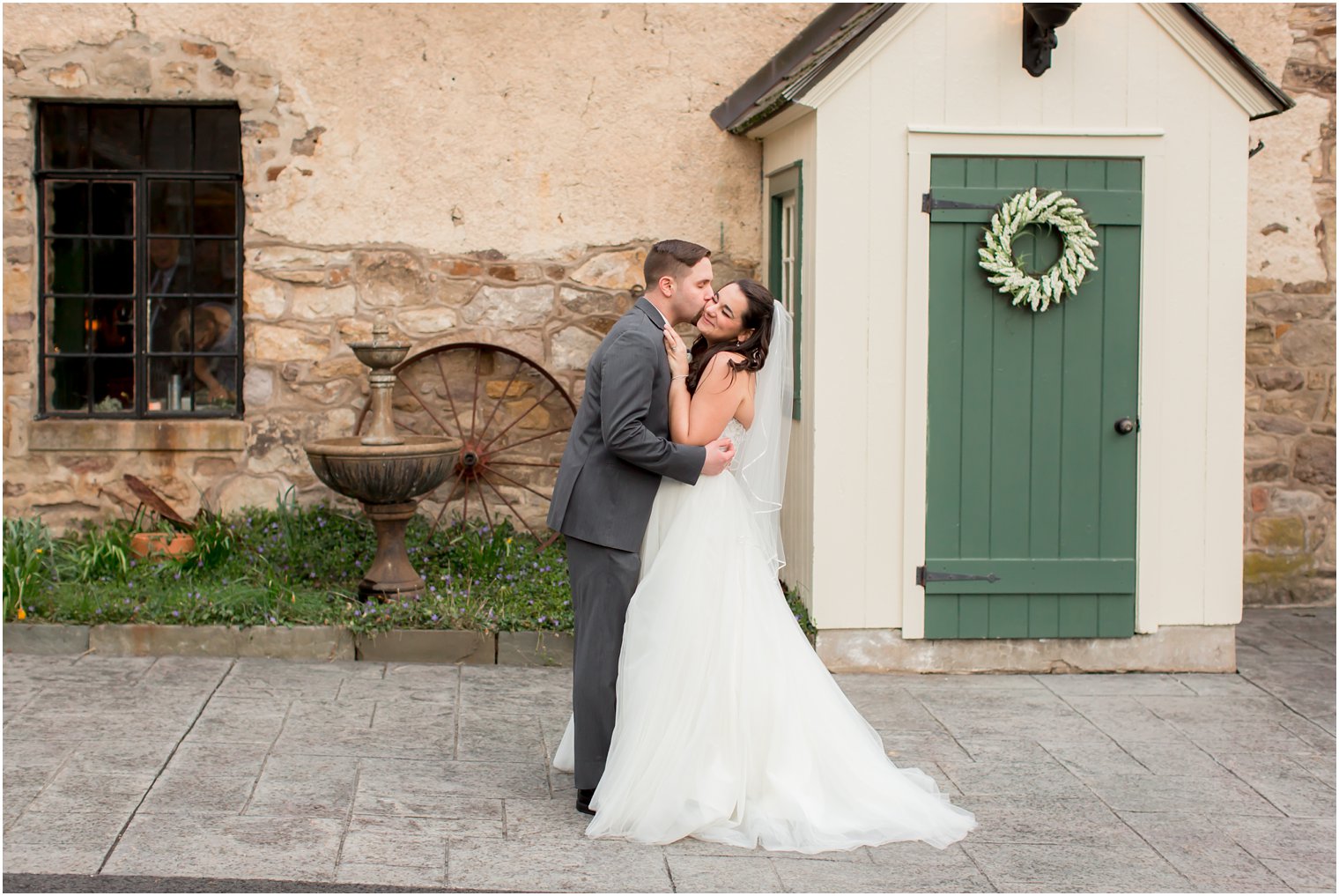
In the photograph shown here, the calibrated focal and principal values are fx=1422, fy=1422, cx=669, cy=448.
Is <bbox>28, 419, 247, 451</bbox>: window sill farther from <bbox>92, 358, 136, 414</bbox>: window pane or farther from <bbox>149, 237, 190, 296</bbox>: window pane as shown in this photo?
<bbox>149, 237, 190, 296</bbox>: window pane

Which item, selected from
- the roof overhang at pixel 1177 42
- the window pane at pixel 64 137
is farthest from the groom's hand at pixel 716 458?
the window pane at pixel 64 137

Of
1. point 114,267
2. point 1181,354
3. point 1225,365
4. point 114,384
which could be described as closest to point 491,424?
point 114,384

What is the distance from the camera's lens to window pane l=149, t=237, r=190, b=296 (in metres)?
7.94

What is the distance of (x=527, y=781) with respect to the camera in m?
5.03

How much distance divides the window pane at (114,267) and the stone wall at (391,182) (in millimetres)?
344

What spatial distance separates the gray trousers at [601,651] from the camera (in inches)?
185

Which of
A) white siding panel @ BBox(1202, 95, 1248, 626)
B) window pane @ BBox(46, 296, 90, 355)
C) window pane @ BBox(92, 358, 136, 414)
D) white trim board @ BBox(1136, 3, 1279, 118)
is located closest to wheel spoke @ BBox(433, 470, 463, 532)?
window pane @ BBox(92, 358, 136, 414)

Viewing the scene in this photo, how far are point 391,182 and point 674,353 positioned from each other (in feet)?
A: 11.8

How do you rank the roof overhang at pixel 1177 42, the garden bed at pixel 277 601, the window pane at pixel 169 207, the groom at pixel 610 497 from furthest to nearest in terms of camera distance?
the window pane at pixel 169 207 < the garden bed at pixel 277 601 < the roof overhang at pixel 1177 42 < the groom at pixel 610 497

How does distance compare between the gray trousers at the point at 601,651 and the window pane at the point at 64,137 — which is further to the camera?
the window pane at the point at 64,137

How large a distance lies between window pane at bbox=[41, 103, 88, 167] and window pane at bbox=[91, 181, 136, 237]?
17cm

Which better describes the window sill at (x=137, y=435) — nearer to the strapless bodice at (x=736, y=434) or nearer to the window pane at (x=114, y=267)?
the window pane at (x=114, y=267)

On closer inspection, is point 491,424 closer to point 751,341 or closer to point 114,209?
point 114,209

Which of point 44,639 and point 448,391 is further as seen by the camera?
point 448,391
